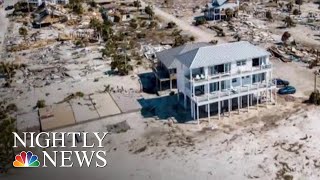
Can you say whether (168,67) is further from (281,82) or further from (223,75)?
(281,82)

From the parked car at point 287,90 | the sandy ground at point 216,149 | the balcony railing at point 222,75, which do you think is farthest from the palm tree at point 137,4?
the sandy ground at point 216,149

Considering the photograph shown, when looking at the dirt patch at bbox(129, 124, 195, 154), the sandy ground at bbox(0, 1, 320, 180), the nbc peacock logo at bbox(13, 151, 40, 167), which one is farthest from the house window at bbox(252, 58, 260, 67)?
the nbc peacock logo at bbox(13, 151, 40, 167)

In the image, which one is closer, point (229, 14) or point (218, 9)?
point (229, 14)

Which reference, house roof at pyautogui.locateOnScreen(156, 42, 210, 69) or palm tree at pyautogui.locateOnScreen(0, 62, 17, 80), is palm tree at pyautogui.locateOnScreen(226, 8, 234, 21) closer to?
house roof at pyautogui.locateOnScreen(156, 42, 210, 69)

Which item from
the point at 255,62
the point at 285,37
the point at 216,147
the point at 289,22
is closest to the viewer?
the point at 216,147

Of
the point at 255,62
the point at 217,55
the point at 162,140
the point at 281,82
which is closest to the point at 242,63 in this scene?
the point at 255,62

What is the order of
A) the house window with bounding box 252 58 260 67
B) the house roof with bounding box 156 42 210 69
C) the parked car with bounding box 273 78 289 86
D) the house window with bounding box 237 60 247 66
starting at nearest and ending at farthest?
the house window with bounding box 237 60 247 66 → the house window with bounding box 252 58 260 67 → the house roof with bounding box 156 42 210 69 → the parked car with bounding box 273 78 289 86

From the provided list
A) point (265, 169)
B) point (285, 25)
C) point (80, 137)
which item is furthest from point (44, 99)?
point (285, 25)

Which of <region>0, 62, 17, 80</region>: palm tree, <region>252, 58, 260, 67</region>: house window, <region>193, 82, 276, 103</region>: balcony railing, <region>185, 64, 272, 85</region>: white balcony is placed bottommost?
<region>193, 82, 276, 103</region>: balcony railing
